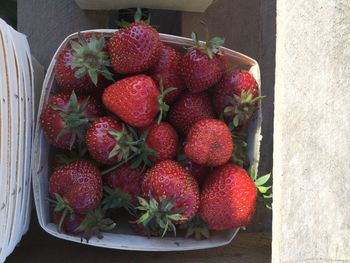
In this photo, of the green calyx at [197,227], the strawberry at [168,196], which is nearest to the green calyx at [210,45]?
the strawberry at [168,196]

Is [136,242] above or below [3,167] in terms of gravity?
below

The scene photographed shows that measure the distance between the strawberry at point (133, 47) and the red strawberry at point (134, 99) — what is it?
3cm

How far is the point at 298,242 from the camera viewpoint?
0.69 m

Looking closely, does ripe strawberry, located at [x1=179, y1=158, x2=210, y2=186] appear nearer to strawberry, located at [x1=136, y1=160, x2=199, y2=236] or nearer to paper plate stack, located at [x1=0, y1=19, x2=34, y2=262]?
strawberry, located at [x1=136, y1=160, x2=199, y2=236]

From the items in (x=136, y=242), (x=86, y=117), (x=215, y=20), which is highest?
(x=215, y=20)

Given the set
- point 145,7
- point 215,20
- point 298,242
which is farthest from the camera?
point 215,20

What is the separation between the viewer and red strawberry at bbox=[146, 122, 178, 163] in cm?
86

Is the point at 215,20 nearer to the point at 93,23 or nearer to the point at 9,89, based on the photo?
the point at 93,23

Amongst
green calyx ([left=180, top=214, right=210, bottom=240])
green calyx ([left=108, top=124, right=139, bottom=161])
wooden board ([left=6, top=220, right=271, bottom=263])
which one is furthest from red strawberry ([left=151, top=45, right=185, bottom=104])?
wooden board ([left=6, top=220, right=271, bottom=263])

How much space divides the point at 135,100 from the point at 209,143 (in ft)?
0.50

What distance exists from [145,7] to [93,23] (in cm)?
14

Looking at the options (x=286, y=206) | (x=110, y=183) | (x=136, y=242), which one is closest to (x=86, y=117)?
(x=110, y=183)

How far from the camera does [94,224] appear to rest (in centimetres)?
87

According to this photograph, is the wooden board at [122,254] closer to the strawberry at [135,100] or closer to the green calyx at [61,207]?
the green calyx at [61,207]
